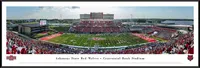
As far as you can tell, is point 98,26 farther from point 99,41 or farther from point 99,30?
point 99,41

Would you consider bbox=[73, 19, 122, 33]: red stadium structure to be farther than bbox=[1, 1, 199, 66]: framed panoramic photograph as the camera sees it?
Yes

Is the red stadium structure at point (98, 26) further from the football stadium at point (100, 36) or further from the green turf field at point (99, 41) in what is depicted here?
the green turf field at point (99, 41)

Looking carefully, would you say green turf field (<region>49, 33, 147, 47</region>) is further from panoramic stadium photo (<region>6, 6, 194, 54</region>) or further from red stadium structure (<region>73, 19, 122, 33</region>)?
red stadium structure (<region>73, 19, 122, 33</region>)

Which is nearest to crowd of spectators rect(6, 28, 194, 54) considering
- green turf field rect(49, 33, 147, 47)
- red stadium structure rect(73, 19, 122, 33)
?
green turf field rect(49, 33, 147, 47)

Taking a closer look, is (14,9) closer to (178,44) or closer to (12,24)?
(12,24)

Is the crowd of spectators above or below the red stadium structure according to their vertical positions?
below

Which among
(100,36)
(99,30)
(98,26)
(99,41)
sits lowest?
(99,41)

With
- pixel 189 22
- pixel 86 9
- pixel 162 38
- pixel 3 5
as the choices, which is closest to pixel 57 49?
pixel 86 9

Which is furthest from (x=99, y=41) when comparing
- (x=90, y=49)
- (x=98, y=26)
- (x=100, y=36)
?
(x=98, y=26)
